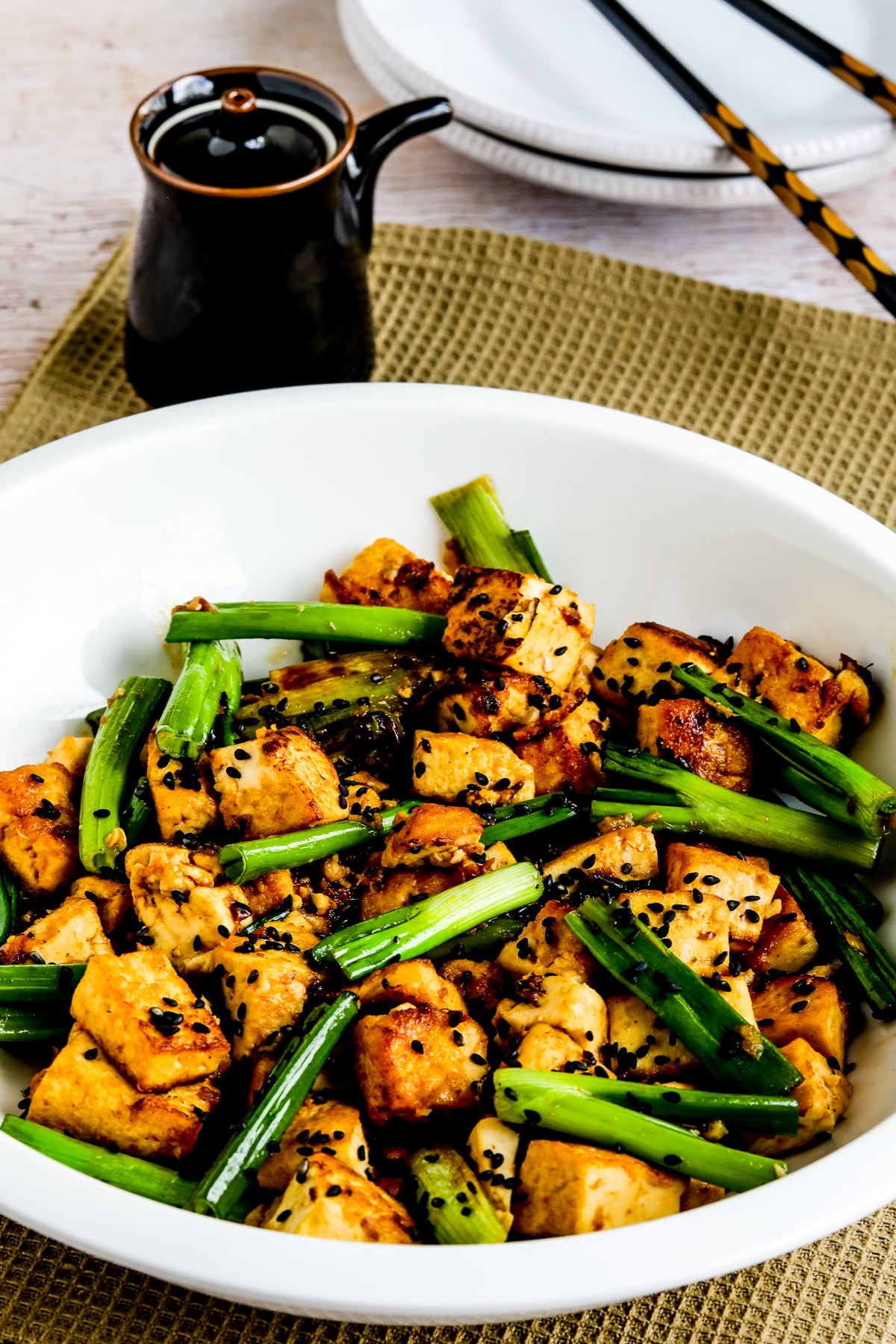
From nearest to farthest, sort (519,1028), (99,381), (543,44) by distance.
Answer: (519,1028)
(99,381)
(543,44)

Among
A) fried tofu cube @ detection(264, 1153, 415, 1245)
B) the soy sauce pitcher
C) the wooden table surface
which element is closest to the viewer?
fried tofu cube @ detection(264, 1153, 415, 1245)

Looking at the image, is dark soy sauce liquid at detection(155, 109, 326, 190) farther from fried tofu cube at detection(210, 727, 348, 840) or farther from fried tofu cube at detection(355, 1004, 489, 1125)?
fried tofu cube at detection(355, 1004, 489, 1125)

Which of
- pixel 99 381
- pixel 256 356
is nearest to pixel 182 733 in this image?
pixel 256 356

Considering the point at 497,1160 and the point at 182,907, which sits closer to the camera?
the point at 497,1160

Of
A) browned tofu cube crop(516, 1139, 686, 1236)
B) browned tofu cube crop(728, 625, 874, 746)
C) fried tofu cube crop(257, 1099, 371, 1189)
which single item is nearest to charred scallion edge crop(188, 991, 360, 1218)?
fried tofu cube crop(257, 1099, 371, 1189)

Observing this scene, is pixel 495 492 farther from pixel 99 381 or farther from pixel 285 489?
pixel 99 381

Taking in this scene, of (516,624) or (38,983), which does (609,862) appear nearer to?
(516,624)

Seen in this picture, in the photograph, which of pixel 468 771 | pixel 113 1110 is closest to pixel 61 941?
pixel 113 1110
